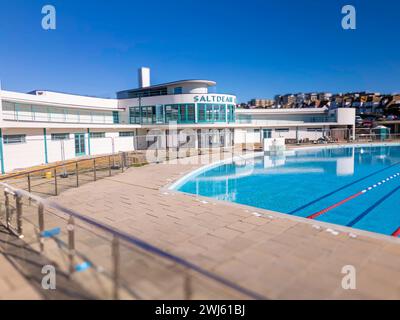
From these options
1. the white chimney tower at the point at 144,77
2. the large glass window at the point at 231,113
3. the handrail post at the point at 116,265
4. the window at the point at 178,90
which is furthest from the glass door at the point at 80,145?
the handrail post at the point at 116,265

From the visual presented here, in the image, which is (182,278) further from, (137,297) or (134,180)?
(134,180)

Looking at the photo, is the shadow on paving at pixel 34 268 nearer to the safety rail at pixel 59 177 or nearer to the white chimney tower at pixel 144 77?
the safety rail at pixel 59 177

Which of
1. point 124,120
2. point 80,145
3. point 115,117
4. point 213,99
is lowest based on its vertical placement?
point 80,145

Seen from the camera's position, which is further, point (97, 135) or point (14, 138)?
point (97, 135)

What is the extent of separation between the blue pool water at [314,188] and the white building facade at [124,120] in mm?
10533

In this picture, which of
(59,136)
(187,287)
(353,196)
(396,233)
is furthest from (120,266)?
(59,136)

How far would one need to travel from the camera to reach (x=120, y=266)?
2957 mm

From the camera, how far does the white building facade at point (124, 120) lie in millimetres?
17078

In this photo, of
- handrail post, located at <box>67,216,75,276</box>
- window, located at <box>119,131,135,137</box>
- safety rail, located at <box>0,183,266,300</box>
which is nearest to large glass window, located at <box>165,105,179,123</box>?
window, located at <box>119,131,135,137</box>

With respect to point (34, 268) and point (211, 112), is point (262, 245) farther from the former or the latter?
point (211, 112)

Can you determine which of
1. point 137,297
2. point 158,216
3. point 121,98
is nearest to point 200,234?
point 158,216

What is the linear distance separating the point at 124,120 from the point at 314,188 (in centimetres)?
2283

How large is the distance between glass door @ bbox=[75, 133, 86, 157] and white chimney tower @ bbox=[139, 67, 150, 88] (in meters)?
13.8
